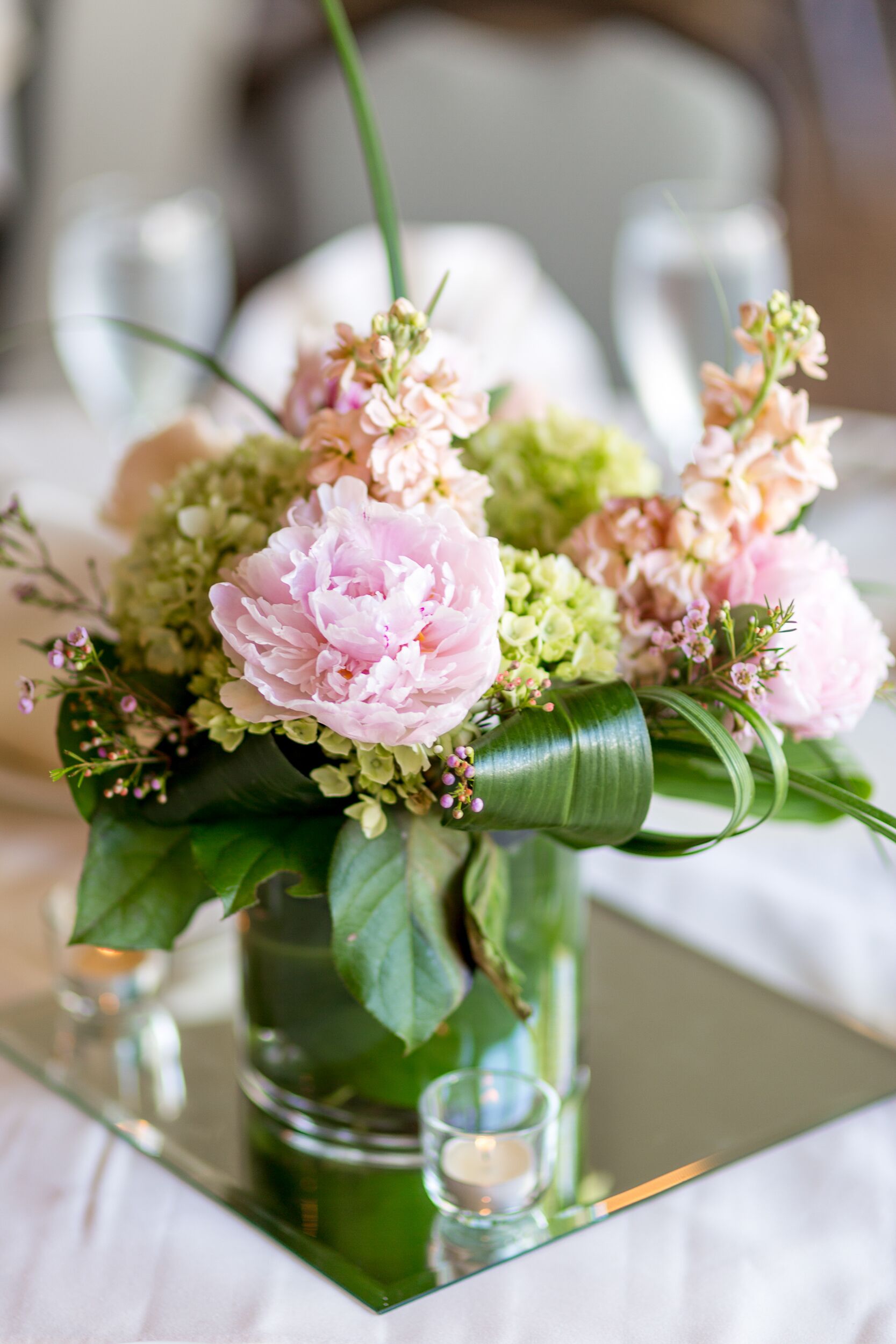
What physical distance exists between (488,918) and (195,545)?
16cm

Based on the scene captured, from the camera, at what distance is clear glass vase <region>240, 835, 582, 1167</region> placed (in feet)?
1.70

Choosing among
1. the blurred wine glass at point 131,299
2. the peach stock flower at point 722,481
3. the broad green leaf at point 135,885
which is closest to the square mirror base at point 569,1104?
the broad green leaf at point 135,885

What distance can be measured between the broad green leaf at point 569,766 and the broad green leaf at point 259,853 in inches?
2.2

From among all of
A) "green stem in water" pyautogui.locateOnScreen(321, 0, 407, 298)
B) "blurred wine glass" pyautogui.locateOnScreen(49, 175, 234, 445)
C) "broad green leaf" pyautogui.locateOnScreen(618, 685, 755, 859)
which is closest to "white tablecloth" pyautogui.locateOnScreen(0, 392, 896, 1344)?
"broad green leaf" pyautogui.locateOnScreen(618, 685, 755, 859)

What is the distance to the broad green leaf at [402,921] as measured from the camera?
1.48ft

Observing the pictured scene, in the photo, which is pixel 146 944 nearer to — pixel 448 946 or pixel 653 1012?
pixel 448 946

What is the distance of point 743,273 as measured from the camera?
0.93 meters

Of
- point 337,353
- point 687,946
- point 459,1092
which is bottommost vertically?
point 687,946

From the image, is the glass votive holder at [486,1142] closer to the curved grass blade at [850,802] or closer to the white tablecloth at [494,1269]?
the white tablecloth at [494,1269]

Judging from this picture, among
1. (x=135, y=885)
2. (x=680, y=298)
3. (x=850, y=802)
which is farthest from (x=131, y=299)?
(x=850, y=802)

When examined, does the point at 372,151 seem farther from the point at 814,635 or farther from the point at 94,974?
the point at 94,974

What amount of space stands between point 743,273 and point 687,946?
0.46 m

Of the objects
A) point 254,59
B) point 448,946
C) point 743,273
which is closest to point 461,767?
point 448,946

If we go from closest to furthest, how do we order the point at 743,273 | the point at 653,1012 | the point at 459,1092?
the point at 459,1092
the point at 653,1012
the point at 743,273
